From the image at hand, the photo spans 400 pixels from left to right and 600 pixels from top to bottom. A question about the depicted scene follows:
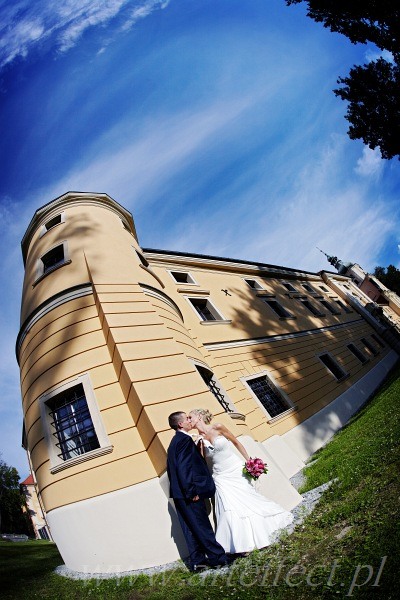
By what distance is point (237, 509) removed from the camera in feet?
12.0

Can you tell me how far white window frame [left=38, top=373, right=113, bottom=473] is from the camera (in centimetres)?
481

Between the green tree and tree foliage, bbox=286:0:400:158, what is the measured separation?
57415 mm

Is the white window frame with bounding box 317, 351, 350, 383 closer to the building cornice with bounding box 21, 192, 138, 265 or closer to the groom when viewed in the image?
the groom

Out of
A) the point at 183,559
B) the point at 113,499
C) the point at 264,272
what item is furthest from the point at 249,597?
the point at 264,272

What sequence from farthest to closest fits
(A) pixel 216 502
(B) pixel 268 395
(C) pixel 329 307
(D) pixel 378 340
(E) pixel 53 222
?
(D) pixel 378 340, (C) pixel 329 307, (B) pixel 268 395, (E) pixel 53 222, (A) pixel 216 502

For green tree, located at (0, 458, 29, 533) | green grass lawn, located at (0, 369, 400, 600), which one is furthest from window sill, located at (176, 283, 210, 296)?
green tree, located at (0, 458, 29, 533)

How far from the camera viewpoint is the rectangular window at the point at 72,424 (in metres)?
5.28

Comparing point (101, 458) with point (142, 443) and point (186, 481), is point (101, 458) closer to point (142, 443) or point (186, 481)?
point (142, 443)

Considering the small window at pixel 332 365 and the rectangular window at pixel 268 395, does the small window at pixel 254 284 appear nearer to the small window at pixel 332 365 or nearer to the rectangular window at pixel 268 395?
the small window at pixel 332 365

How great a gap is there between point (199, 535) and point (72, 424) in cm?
314

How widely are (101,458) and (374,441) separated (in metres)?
5.06

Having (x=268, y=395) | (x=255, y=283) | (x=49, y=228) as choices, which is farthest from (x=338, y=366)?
(x=49, y=228)

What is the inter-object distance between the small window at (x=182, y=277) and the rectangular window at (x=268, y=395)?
568 cm

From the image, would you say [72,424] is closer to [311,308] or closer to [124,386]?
[124,386]
